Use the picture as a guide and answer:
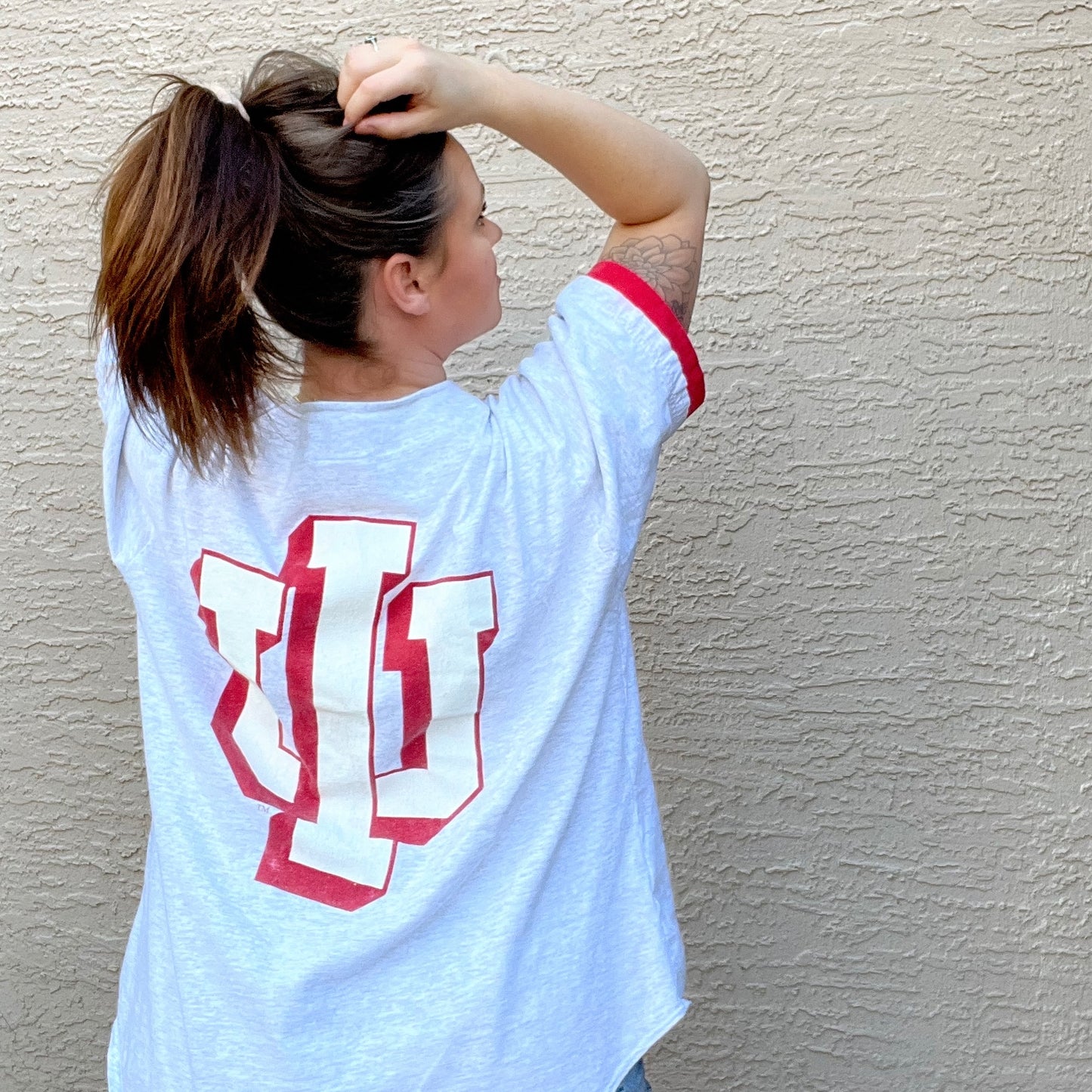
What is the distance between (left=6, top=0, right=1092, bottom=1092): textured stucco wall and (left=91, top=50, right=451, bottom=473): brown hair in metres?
0.76

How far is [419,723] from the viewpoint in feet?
3.61

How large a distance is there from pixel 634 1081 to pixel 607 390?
690mm

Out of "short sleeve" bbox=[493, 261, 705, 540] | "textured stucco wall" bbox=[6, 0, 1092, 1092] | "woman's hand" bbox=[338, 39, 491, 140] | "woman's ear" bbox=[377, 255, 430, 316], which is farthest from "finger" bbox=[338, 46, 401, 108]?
"textured stucco wall" bbox=[6, 0, 1092, 1092]

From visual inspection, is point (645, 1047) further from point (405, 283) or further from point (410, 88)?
point (410, 88)

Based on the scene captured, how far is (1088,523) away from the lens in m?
1.72

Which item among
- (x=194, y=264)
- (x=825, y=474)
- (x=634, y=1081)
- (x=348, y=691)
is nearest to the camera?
(x=194, y=264)

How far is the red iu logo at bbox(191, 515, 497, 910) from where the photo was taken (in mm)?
1073

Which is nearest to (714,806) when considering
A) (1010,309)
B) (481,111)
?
(1010,309)

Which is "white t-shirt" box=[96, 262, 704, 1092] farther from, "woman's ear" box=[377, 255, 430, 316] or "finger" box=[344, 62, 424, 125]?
"finger" box=[344, 62, 424, 125]

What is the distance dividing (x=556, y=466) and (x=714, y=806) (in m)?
1.02

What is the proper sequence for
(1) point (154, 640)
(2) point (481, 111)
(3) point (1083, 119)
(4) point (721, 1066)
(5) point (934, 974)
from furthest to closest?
(4) point (721, 1066)
(5) point (934, 974)
(3) point (1083, 119)
(1) point (154, 640)
(2) point (481, 111)

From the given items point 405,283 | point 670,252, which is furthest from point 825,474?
point 405,283

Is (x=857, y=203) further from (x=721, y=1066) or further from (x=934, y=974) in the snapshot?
(x=721, y=1066)

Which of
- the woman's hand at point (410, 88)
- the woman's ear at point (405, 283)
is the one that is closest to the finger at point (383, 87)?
the woman's hand at point (410, 88)
